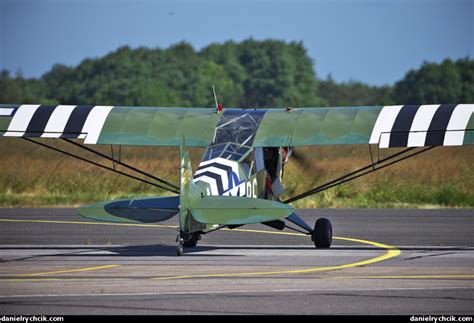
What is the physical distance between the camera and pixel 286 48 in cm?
9669

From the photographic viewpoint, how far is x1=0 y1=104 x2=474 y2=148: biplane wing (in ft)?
53.4

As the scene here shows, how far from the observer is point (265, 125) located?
1698 cm

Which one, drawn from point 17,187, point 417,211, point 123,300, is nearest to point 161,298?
point 123,300

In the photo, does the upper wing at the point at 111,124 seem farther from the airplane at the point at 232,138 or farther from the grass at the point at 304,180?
the grass at the point at 304,180

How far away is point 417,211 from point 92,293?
590 inches

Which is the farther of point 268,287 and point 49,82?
point 49,82

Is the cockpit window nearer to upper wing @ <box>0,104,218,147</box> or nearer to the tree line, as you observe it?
upper wing @ <box>0,104,218,147</box>

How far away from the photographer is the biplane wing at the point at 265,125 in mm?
16281

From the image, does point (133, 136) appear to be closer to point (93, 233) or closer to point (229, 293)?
point (93, 233)

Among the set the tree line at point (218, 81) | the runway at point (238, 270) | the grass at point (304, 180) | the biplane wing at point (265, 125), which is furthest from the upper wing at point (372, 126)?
the tree line at point (218, 81)

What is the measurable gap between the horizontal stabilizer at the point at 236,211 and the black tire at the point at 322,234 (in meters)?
2.42

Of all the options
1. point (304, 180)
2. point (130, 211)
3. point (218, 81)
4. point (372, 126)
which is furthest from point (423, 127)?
point (218, 81)

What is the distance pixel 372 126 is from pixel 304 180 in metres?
12.2

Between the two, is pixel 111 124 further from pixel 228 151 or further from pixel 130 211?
pixel 130 211
